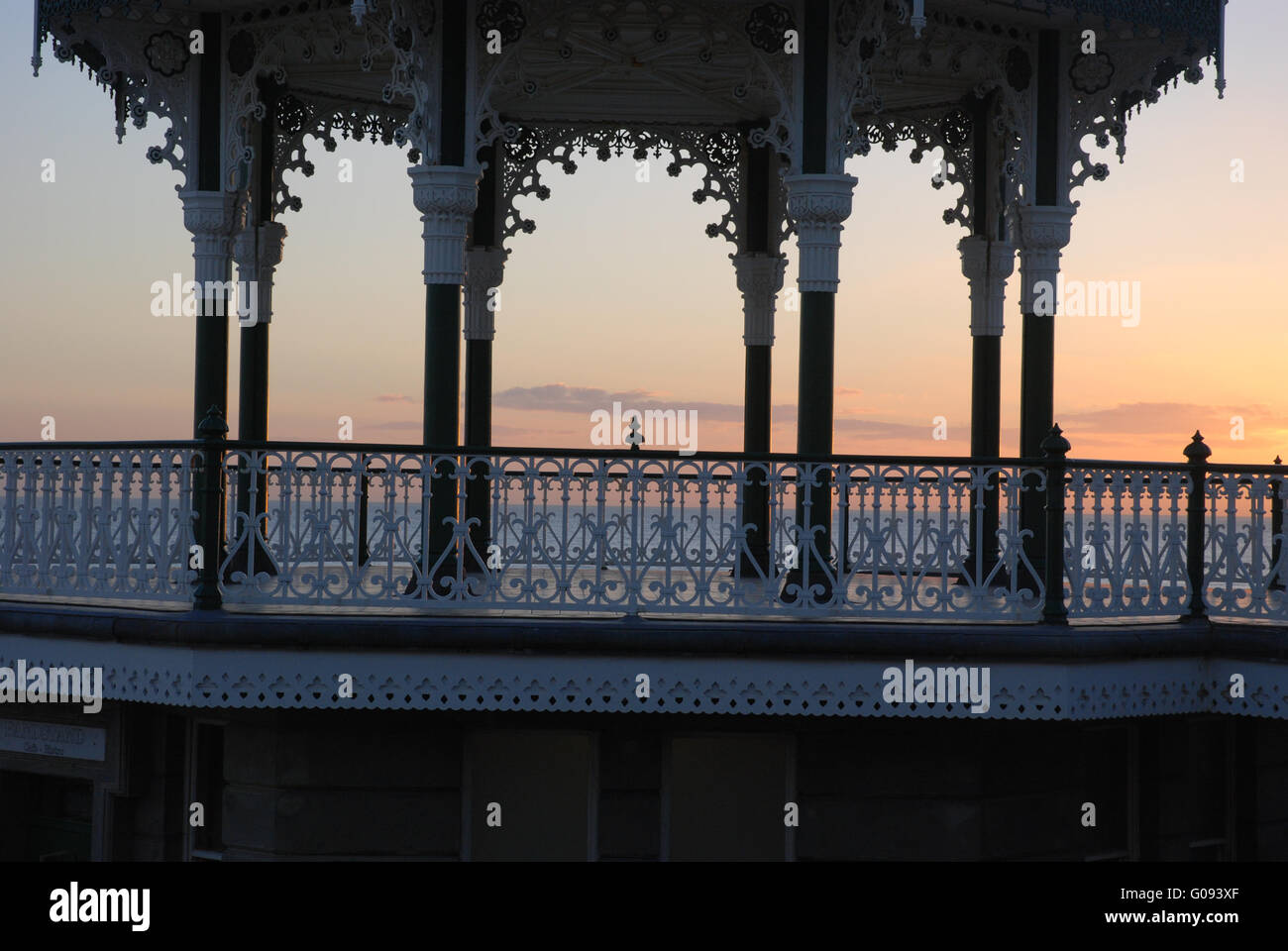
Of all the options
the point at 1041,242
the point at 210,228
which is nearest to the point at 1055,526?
the point at 1041,242

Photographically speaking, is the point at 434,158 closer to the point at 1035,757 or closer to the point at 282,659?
the point at 282,659

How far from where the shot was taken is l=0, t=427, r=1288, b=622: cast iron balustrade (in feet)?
34.1

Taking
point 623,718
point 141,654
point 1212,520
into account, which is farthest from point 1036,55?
point 141,654

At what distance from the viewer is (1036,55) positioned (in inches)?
505

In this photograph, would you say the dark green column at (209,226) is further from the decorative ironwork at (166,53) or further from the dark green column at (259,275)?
the dark green column at (259,275)

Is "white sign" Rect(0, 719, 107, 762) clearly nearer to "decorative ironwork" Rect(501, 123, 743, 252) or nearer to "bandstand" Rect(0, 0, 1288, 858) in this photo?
"bandstand" Rect(0, 0, 1288, 858)

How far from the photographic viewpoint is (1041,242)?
502 inches

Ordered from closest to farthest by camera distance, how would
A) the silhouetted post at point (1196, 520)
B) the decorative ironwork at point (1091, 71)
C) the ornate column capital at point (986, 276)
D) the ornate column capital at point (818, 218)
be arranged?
1. the silhouetted post at point (1196, 520)
2. the ornate column capital at point (818, 218)
3. the decorative ironwork at point (1091, 71)
4. the ornate column capital at point (986, 276)

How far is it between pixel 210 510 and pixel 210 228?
316cm

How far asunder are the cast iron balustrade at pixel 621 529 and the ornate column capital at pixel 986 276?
4039 mm

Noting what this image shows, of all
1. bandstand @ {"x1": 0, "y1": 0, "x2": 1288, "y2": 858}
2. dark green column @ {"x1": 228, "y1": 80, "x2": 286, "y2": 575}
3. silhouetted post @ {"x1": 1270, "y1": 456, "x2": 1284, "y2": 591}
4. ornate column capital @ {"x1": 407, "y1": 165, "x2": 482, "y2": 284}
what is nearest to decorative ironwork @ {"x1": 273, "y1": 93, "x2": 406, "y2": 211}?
dark green column @ {"x1": 228, "y1": 80, "x2": 286, "y2": 575}

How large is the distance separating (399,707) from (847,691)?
270cm

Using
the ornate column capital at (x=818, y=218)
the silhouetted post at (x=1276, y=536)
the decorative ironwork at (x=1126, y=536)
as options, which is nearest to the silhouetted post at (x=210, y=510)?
the ornate column capital at (x=818, y=218)

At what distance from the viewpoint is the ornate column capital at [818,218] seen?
11336 millimetres
